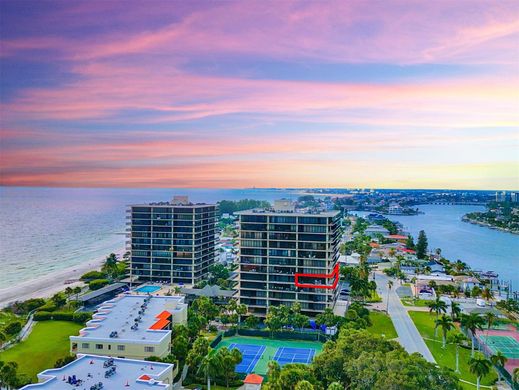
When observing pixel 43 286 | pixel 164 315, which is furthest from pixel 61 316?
pixel 43 286

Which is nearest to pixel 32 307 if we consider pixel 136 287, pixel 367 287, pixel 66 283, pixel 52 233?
pixel 136 287

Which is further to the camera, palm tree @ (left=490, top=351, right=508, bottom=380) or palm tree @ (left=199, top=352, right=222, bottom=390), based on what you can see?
palm tree @ (left=490, top=351, right=508, bottom=380)

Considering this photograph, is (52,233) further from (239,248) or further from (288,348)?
(288,348)

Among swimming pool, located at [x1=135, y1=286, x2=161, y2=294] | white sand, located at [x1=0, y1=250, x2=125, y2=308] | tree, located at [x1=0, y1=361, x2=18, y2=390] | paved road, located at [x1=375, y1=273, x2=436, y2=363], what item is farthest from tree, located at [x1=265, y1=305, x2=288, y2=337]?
white sand, located at [x1=0, y1=250, x2=125, y2=308]

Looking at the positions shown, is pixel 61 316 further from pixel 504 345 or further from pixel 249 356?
pixel 504 345

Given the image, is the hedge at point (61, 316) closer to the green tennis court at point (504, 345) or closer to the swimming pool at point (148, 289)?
the swimming pool at point (148, 289)

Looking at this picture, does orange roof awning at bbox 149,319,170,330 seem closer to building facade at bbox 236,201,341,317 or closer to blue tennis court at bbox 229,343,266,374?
blue tennis court at bbox 229,343,266,374
